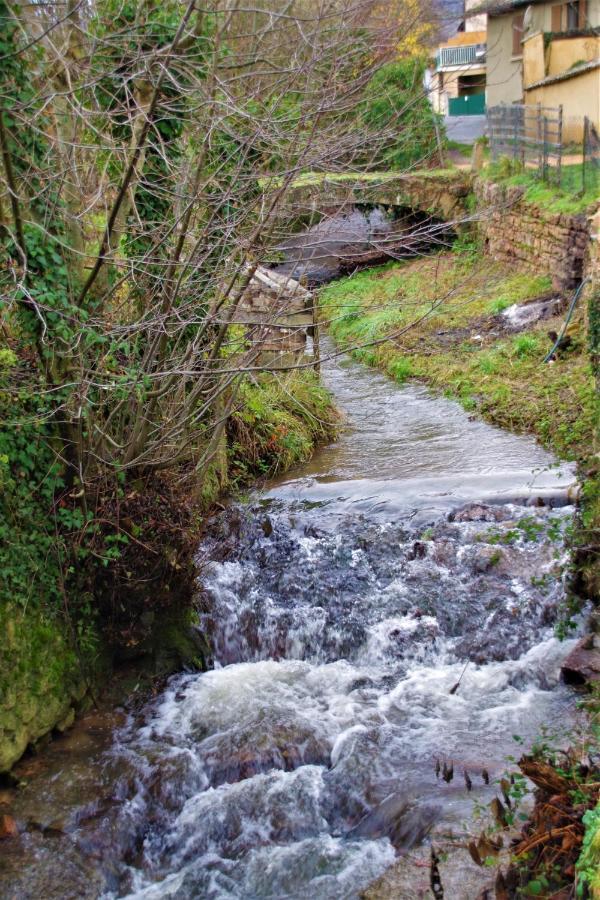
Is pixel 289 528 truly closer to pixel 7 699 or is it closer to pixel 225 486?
pixel 225 486

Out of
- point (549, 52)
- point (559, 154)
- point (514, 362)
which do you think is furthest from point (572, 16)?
point (514, 362)

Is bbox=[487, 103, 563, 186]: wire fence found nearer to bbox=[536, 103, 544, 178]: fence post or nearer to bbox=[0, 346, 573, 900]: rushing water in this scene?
bbox=[536, 103, 544, 178]: fence post

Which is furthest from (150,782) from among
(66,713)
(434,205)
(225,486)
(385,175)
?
(434,205)

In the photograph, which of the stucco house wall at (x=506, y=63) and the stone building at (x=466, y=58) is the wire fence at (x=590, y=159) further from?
the stone building at (x=466, y=58)

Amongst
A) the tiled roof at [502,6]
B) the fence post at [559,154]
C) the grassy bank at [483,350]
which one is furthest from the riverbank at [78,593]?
the tiled roof at [502,6]

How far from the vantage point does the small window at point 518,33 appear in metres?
25.5

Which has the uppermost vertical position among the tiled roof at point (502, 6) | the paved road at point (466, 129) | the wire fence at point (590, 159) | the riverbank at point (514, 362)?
the tiled roof at point (502, 6)

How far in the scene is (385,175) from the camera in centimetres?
669

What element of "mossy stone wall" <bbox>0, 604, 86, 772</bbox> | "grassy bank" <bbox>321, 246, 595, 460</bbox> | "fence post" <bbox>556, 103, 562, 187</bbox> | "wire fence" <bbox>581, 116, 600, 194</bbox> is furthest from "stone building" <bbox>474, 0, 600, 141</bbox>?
"mossy stone wall" <bbox>0, 604, 86, 772</bbox>

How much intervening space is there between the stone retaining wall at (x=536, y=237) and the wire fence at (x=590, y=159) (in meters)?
0.67

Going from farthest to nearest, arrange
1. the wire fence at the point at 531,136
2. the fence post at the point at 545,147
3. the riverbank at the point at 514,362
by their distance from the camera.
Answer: the fence post at the point at 545,147 → the wire fence at the point at 531,136 → the riverbank at the point at 514,362

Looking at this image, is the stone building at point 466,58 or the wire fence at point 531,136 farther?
the stone building at point 466,58

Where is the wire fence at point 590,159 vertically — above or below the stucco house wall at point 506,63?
below

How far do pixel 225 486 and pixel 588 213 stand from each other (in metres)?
7.91
